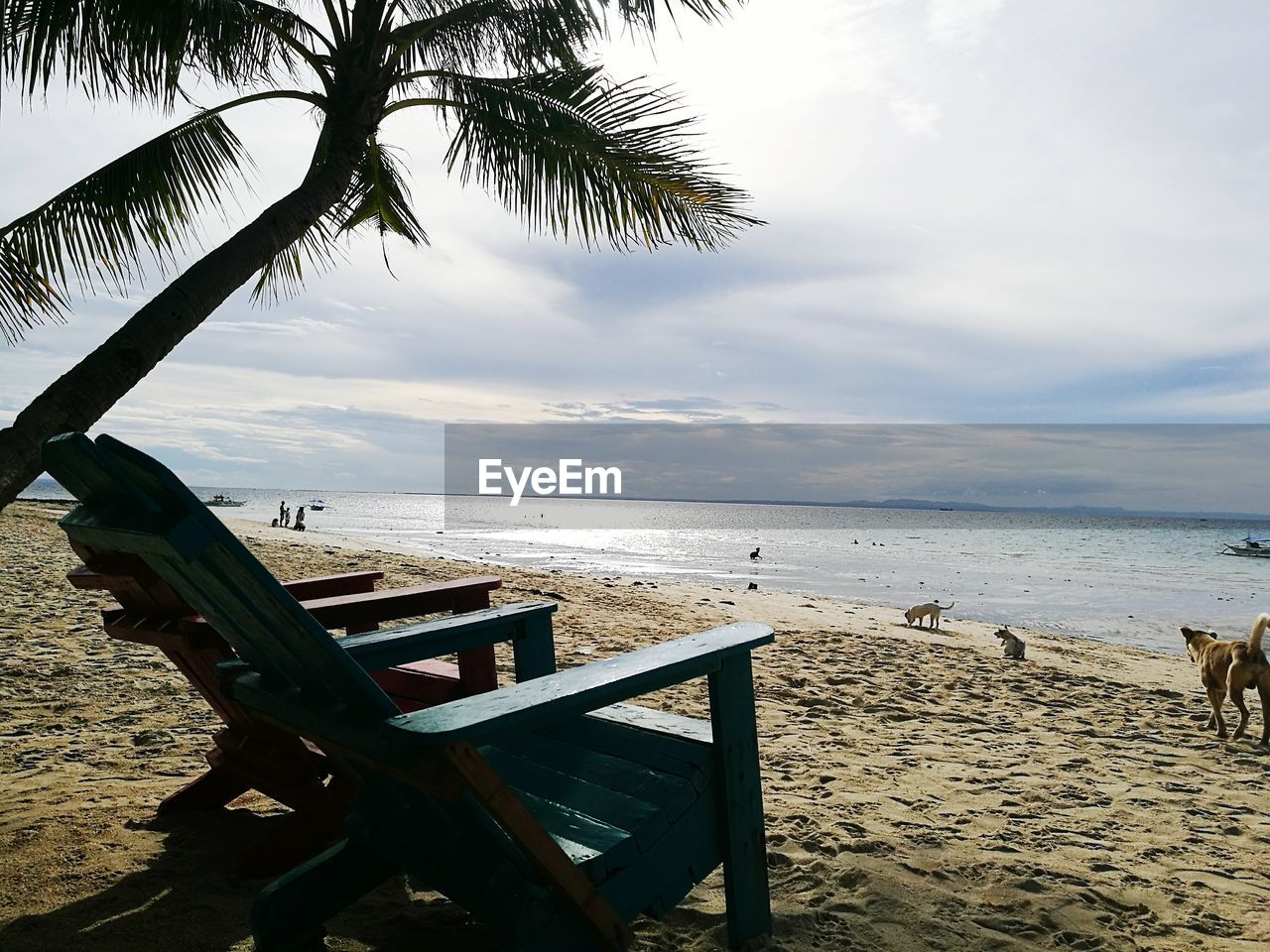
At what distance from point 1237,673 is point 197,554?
543 centimetres

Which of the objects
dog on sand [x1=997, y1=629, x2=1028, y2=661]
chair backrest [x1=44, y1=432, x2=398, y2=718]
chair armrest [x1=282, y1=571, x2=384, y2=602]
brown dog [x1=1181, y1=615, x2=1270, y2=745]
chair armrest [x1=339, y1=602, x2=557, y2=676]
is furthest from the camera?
dog on sand [x1=997, y1=629, x2=1028, y2=661]

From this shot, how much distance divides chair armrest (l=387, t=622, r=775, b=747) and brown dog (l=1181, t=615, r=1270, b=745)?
12.8ft

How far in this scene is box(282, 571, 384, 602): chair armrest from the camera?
9.16ft

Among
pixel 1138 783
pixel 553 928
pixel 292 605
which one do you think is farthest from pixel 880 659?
pixel 292 605

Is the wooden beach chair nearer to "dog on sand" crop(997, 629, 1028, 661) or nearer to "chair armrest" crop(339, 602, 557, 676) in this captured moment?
"chair armrest" crop(339, 602, 557, 676)

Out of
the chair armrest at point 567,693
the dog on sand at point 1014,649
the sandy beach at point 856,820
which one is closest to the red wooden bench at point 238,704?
the sandy beach at point 856,820

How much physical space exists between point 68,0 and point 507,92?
85.1 inches

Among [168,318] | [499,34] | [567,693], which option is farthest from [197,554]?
[499,34]

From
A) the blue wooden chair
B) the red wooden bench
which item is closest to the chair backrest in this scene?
the blue wooden chair

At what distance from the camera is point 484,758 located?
1.67 metres

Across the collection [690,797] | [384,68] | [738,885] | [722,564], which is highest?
[384,68]

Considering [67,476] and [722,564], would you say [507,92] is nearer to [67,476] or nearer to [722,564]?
[67,476]

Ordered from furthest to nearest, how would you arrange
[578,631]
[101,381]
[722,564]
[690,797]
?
[722,564] < [578,631] < [101,381] < [690,797]

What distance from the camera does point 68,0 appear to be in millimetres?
3455
